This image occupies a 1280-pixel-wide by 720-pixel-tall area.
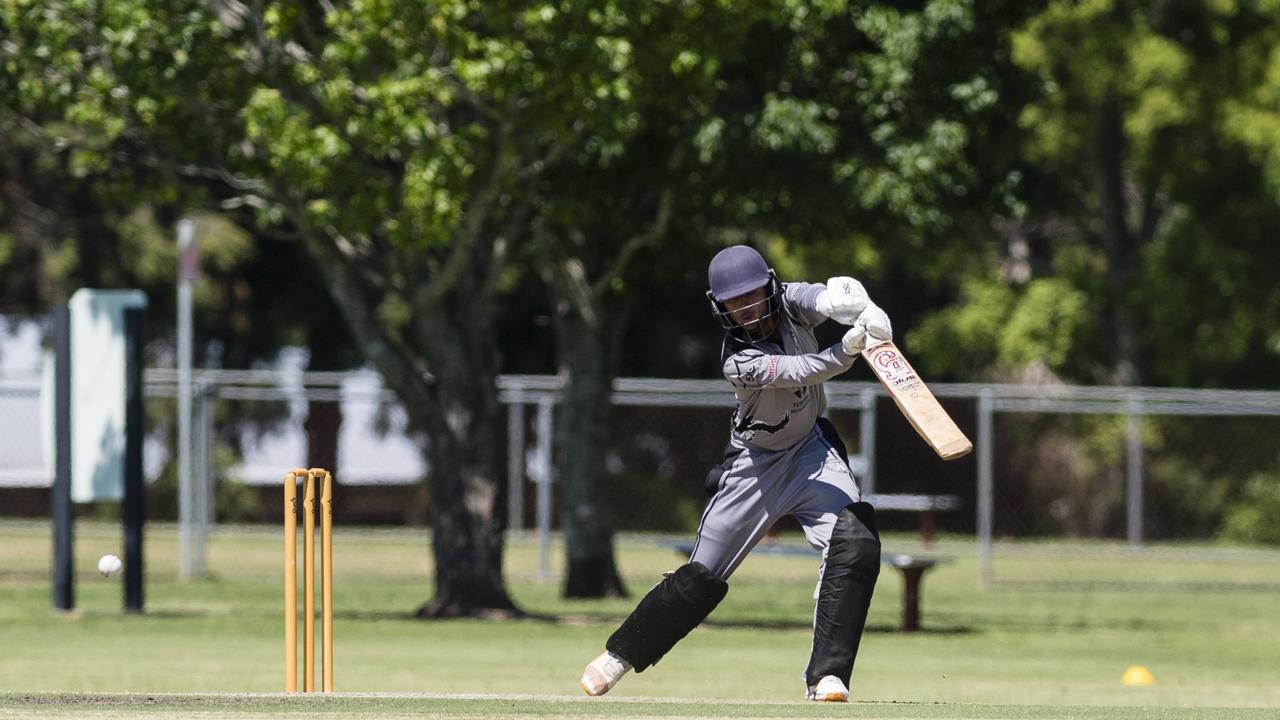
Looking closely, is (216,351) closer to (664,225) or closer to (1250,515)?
(1250,515)

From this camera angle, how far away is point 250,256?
34.3m

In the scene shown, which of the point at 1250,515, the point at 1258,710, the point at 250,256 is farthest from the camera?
the point at 250,256

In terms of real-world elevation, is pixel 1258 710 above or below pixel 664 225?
below

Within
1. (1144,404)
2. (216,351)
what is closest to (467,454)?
(1144,404)

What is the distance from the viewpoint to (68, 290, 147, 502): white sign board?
18.0 m

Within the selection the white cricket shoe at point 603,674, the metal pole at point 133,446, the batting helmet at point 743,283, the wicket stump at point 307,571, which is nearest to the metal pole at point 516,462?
the metal pole at point 133,446

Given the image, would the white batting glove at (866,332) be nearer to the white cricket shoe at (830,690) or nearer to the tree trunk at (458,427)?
the white cricket shoe at (830,690)

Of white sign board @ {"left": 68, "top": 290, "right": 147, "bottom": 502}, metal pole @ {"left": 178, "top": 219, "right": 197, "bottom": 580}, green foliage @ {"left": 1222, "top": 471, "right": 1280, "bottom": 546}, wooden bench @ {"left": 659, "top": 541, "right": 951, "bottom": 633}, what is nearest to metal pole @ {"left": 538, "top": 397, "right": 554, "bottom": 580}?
metal pole @ {"left": 178, "top": 219, "right": 197, "bottom": 580}

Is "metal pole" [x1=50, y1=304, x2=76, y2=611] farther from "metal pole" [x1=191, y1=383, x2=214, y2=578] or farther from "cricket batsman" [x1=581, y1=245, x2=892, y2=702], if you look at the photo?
"cricket batsman" [x1=581, y1=245, x2=892, y2=702]

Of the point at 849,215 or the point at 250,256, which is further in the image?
the point at 250,256

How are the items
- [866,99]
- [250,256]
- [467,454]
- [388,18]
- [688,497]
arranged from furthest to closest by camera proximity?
[250,256] < [688,497] < [866,99] < [467,454] < [388,18]

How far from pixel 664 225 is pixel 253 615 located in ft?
15.6

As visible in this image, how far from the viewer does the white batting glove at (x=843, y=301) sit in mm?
8398

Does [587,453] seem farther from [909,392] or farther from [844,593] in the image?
[909,392]
